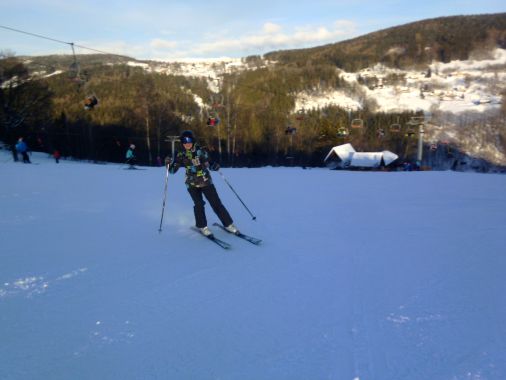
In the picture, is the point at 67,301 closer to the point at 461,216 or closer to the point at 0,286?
the point at 0,286

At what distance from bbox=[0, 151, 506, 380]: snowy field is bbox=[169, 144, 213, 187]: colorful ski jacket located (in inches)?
35.3

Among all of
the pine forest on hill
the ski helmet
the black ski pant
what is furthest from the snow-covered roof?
the ski helmet

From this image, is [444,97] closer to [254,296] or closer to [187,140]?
[187,140]

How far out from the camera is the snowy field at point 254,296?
8.64 ft

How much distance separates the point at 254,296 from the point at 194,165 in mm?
2889

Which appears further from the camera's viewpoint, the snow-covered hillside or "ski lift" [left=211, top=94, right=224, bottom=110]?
the snow-covered hillside

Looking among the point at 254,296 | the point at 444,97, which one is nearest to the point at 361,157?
the point at 254,296

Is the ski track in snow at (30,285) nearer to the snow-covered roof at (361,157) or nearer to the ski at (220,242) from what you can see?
the ski at (220,242)

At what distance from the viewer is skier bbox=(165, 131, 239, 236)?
5938 millimetres

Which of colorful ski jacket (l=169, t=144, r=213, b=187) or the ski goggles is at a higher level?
the ski goggles

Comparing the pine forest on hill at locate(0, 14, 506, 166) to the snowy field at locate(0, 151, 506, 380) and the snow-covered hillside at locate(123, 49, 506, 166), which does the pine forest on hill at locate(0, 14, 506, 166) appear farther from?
the snowy field at locate(0, 151, 506, 380)

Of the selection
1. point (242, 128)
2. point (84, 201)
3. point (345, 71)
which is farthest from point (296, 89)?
point (84, 201)

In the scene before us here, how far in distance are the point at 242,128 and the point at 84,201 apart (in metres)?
45.8

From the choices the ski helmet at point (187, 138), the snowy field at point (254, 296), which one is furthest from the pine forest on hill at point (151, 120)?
the snowy field at point (254, 296)
